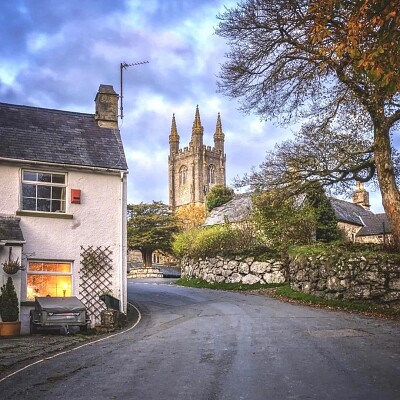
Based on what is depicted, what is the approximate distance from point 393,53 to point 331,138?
13628mm

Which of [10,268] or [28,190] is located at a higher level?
[28,190]

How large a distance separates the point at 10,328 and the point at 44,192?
4913 millimetres

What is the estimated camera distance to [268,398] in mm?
7004

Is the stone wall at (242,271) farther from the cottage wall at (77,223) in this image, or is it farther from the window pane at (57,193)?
the window pane at (57,193)

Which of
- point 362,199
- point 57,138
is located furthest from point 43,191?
point 362,199

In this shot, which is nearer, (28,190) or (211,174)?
(28,190)

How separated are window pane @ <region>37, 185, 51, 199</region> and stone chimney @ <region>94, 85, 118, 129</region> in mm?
4256

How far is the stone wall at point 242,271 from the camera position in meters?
26.3

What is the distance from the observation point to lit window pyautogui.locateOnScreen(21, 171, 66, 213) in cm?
1844

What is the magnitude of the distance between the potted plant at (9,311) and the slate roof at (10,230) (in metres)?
1.29

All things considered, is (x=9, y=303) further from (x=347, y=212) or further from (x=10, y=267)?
(x=347, y=212)

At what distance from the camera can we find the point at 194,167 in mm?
117250

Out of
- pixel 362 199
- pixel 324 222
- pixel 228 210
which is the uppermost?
pixel 362 199

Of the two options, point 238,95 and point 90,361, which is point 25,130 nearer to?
point 238,95
